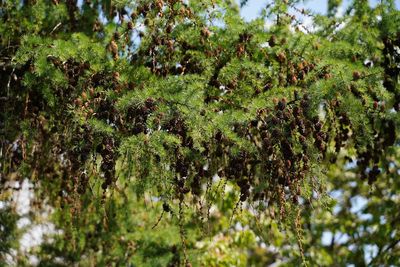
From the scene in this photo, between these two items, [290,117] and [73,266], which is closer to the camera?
[290,117]

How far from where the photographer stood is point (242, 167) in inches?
116

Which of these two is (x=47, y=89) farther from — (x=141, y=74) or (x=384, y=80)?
(x=384, y=80)

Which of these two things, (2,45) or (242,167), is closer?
(242,167)

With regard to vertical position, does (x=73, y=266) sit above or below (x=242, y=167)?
above

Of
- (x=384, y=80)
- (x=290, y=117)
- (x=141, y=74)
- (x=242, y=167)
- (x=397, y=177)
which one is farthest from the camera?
(x=397, y=177)

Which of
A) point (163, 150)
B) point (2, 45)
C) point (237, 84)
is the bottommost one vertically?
point (163, 150)

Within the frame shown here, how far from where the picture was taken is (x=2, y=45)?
388 cm

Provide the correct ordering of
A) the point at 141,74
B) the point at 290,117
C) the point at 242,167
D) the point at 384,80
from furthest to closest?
1. the point at 384,80
2. the point at 141,74
3. the point at 242,167
4. the point at 290,117

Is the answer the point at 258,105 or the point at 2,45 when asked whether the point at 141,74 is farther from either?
the point at 2,45

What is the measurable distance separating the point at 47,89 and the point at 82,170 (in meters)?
0.90

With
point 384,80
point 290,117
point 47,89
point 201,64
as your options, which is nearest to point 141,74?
point 201,64

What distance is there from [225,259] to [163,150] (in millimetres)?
3759

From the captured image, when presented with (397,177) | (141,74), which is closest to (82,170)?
(141,74)

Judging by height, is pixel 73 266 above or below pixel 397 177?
below
